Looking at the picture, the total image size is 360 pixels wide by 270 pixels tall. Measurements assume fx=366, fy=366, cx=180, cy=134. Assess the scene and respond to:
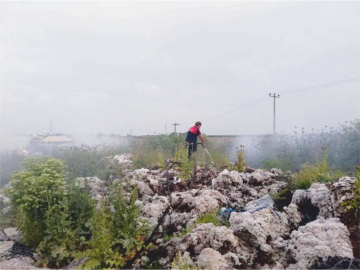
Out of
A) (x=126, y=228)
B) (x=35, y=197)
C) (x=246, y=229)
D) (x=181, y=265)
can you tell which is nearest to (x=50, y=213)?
(x=35, y=197)

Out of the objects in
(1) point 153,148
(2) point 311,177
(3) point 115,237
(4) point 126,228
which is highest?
(1) point 153,148

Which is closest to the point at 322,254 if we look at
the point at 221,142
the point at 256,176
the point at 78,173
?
the point at 256,176

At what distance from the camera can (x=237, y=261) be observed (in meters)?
4.42

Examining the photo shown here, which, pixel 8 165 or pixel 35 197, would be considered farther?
pixel 8 165

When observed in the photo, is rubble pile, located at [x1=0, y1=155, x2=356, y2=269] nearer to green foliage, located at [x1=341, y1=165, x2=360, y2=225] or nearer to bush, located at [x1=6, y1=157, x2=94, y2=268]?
green foliage, located at [x1=341, y1=165, x2=360, y2=225]

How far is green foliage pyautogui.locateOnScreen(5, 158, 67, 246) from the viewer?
17.8 feet

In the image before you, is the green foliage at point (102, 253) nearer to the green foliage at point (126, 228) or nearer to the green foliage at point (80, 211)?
the green foliage at point (126, 228)

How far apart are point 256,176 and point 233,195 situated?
1.02 metres

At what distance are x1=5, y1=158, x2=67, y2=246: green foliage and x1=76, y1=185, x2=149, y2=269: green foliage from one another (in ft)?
2.68

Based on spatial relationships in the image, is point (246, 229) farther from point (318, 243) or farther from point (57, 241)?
point (57, 241)

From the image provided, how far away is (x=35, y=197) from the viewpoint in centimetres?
532

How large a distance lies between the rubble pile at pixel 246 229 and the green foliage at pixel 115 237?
22cm

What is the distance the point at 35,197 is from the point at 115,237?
4.45ft

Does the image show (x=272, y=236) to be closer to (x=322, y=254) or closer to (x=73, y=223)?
(x=322, y=254)
